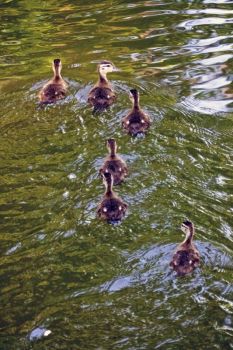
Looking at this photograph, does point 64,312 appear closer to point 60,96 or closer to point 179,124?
point 179,124

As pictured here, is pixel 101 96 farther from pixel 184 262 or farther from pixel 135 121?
pixel 184 262

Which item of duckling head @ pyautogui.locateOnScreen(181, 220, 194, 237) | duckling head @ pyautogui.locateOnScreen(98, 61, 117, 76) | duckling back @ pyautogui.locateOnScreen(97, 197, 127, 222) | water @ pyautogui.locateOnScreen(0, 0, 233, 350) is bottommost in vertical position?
water @ pyautogui.locateOnScreen(0, 0, 233, 350)

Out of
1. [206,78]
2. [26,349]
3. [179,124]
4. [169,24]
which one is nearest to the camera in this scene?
[26,349]

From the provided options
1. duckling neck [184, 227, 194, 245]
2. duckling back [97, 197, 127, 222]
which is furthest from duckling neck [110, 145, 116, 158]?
duckling neck [184, 227, 194, 245]

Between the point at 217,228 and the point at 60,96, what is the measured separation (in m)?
3.14

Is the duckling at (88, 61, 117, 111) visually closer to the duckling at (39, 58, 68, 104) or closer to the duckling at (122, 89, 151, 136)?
the duckling at (39, 58, 68, 104)

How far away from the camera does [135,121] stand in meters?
7.67

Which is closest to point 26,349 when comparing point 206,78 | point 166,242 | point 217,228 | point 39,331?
point 39,331

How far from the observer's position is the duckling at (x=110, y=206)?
635cm

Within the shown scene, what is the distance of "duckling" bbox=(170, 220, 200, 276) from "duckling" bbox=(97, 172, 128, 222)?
700 mm

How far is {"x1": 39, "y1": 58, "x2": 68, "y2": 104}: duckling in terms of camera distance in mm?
8664

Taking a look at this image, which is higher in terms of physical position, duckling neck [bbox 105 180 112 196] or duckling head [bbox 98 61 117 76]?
duckling head [bbox 98 61 117 76]

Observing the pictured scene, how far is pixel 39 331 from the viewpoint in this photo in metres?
5.29

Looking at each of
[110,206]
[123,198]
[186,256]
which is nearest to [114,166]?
[123,198]
